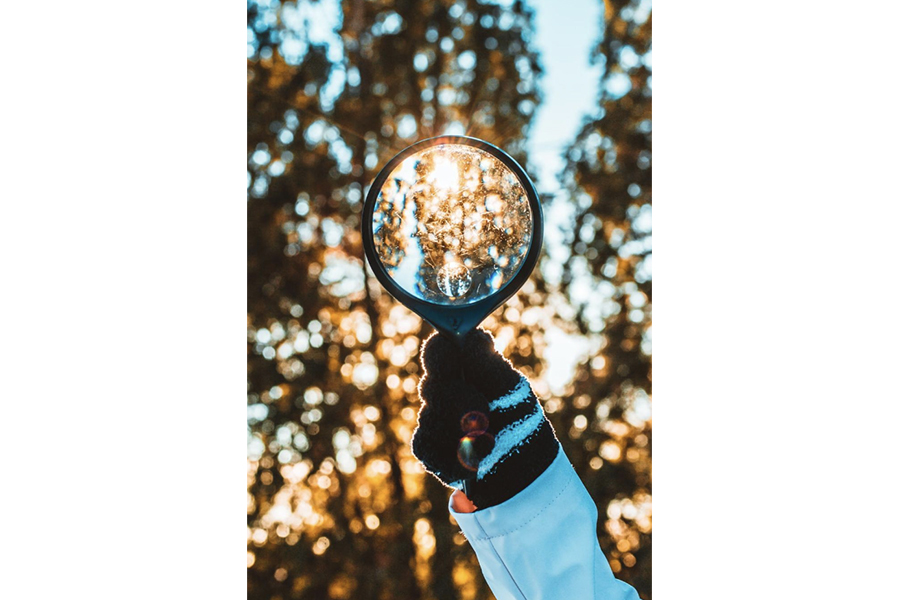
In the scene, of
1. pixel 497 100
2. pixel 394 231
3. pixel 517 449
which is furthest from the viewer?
pixel 497 100

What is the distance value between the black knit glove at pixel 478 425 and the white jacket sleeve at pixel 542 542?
32 mm

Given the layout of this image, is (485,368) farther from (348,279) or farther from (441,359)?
(348,279)

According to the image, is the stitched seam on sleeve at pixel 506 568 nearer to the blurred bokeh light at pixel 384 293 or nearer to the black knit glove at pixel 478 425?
the black knit glove at pixel 478 425

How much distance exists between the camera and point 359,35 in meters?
4.35

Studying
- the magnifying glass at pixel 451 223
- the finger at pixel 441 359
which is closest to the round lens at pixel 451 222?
the magnifying glass at pixel 451 223

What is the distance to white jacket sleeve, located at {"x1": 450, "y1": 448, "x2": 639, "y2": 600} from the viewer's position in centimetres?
123

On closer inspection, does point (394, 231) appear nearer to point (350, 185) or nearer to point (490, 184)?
point (490, 184)

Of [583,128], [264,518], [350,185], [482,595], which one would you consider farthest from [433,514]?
[583,128]

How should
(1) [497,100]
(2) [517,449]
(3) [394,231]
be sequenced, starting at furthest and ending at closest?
(1) [497,100] → (3) [394,231] → (2) [517,449]

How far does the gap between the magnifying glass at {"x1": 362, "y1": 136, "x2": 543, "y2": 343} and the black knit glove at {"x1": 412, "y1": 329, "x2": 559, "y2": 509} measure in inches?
5.3

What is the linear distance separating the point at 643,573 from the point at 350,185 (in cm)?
364

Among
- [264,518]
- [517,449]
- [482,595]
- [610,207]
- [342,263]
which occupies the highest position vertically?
[610,207]

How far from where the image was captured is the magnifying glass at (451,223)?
4.47 feet

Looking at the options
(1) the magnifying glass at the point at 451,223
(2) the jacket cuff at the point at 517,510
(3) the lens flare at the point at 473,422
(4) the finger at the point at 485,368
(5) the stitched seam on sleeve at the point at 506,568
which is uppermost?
(1) the magnifying glass at the point at 451,223
